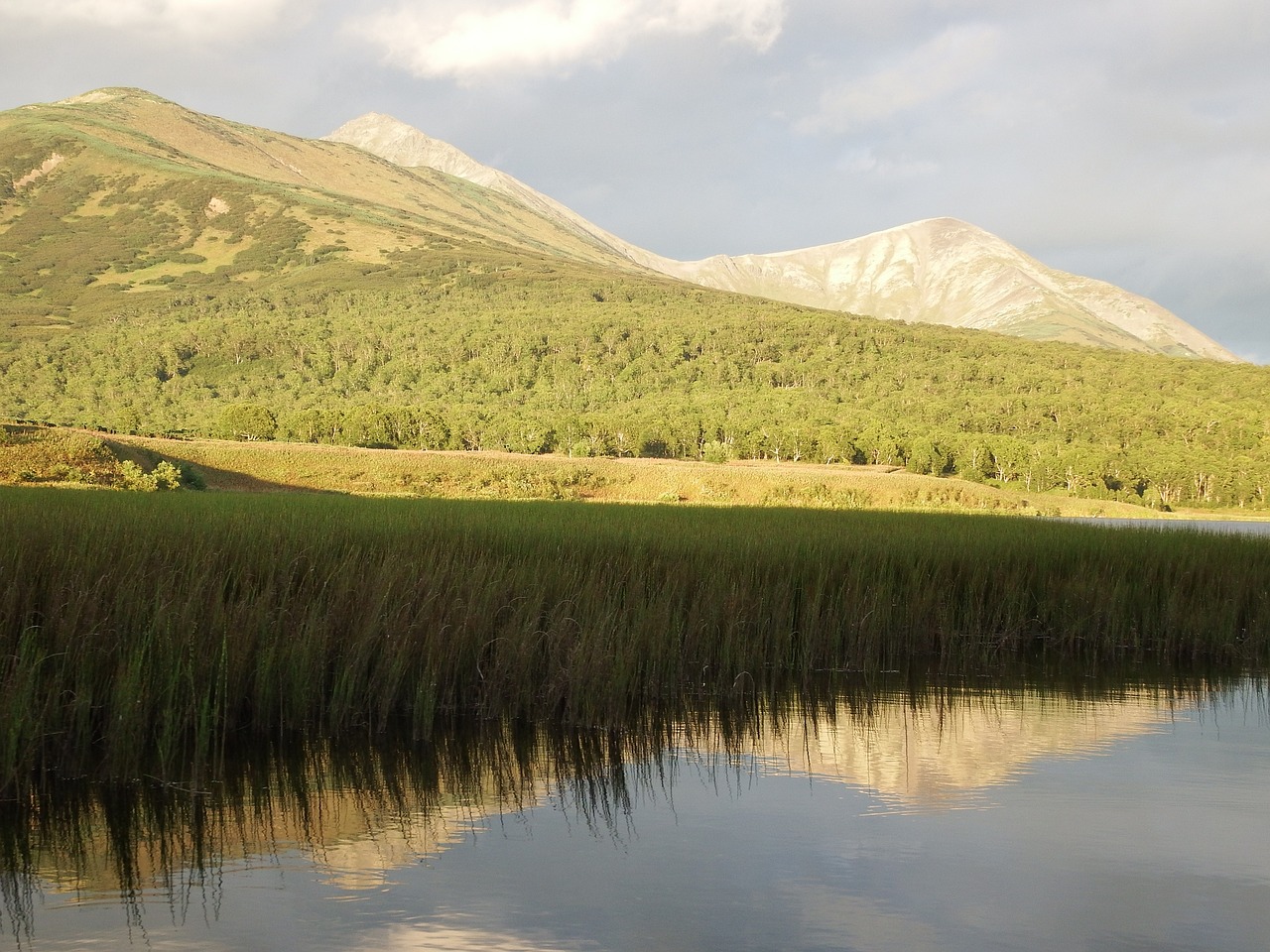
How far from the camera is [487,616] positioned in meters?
10.4

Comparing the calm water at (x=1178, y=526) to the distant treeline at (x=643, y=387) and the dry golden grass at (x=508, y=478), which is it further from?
the distant treeline at (x=643, y=387)

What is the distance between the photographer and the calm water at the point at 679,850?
5.71m

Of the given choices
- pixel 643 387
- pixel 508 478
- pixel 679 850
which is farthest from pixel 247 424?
pixel 679 850

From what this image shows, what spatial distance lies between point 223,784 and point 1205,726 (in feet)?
27.3

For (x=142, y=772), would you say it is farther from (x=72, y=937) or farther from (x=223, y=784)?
(x=72, y=937)

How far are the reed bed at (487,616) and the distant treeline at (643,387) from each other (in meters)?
86.1

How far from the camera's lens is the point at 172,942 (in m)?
5.41

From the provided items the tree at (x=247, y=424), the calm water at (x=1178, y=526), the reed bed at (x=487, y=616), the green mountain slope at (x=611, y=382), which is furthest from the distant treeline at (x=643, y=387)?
the reed bed at (x=487, y=616)

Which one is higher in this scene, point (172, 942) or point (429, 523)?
point (429, 523)

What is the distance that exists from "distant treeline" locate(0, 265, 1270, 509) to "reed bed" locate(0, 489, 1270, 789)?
8611 cm

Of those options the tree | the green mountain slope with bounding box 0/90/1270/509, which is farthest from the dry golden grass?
the green mountain slope with bounding box 0/90/1270/509

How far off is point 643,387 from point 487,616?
5416 inches

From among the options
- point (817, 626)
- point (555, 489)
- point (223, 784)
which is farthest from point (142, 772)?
point (555, 489)

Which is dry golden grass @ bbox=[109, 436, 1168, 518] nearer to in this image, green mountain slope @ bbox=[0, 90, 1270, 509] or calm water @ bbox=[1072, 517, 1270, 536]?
calm water @ bbox=[1072, 517, 1270, 536]
